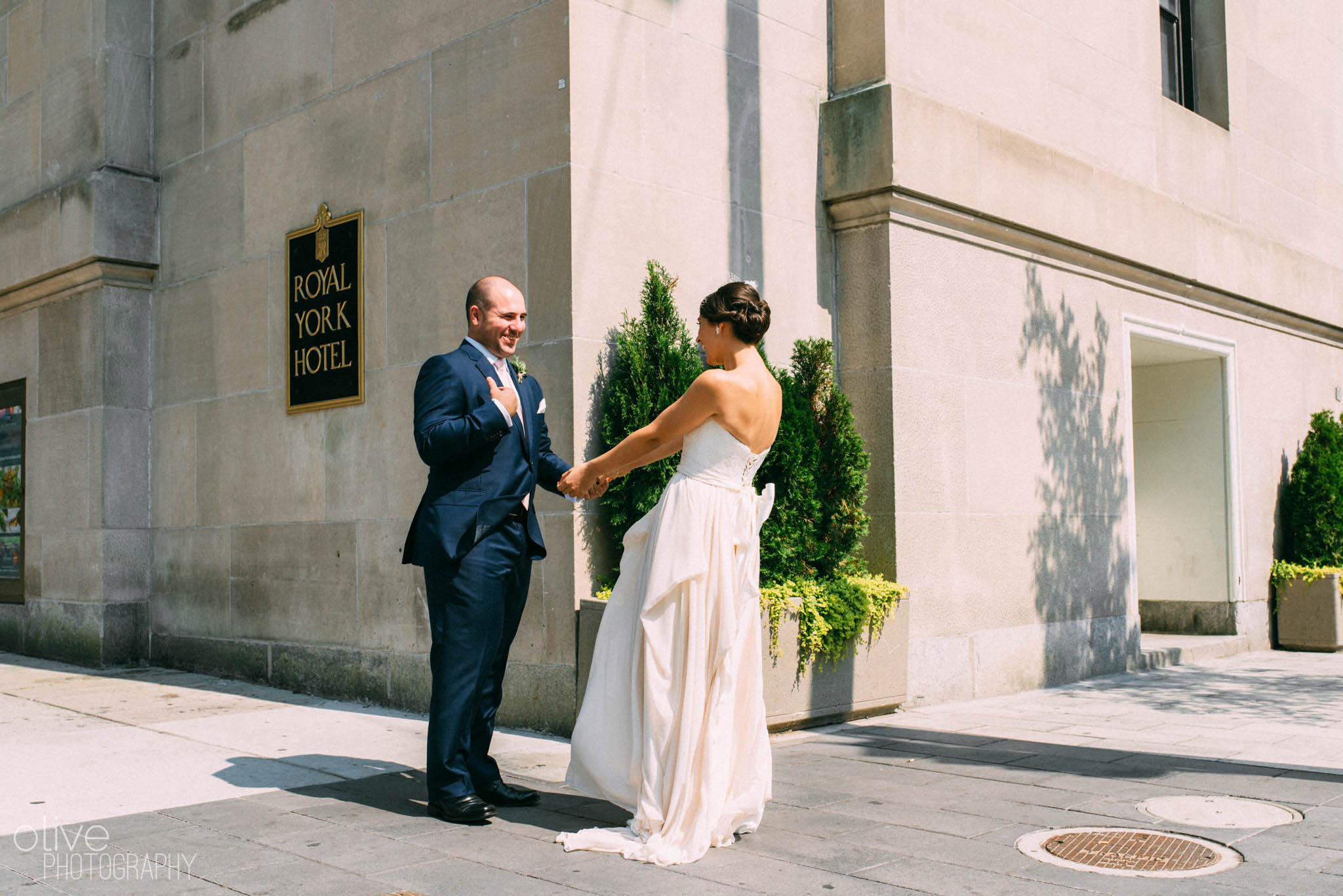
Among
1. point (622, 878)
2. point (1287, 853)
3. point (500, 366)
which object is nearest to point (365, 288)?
point (500, 366)

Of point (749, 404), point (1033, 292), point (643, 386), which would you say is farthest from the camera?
point (1033, 292)

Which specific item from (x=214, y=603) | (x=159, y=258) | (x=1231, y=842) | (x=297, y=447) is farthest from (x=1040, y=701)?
(x=159, y=258)

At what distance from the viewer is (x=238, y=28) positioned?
379 inches

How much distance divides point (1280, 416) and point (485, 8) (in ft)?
32.6

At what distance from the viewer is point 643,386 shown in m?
7.06

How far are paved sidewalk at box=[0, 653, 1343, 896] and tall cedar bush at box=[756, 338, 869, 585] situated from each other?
3.55 feet

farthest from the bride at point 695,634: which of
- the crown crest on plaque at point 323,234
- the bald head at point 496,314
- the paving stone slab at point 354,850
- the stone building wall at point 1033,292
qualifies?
the crown crest on plaque at point 323,234

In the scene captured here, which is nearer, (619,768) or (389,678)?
(619,768)

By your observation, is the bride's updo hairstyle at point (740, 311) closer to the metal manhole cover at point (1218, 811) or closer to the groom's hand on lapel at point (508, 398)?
the groom's hand on lapel at point (508, 398)

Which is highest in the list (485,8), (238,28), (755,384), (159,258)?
(238,28)

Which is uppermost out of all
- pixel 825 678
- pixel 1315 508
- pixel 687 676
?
pixel 1315 508

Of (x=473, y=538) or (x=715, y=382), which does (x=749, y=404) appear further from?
(x=473, y=538)

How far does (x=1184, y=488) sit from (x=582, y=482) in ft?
30.8

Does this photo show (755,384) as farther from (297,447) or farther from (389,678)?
(297,447)
